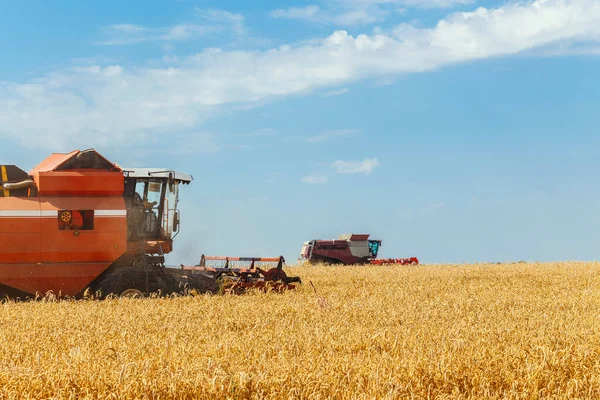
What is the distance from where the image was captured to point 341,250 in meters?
33.3

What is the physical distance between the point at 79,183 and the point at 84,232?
1149 millimetres

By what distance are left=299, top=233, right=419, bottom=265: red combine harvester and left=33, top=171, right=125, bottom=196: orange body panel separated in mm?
A: 18527

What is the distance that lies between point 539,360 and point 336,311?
4752 millimetres

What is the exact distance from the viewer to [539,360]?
652 centimetres

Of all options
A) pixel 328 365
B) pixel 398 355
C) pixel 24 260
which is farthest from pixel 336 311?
Result: pixel 24 260

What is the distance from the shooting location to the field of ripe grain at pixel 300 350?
17.7 ft

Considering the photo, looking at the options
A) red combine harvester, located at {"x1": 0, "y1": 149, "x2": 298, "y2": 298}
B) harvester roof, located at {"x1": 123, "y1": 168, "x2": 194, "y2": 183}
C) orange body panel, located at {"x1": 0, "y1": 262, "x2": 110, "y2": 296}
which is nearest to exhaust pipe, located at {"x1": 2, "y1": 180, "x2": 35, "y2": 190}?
red combine harvester, located at {"x1": 0, "y1": 149, "x2": 298, "y2": 298}

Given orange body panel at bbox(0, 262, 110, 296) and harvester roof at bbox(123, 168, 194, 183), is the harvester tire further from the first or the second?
harvester roof at bbox(123, 168, 194, 183)

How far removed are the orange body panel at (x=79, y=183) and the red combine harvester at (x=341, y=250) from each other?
18.5m

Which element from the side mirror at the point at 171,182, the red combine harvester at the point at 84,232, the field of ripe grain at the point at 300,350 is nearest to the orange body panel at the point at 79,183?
the red combine harvester at the point at 84,232

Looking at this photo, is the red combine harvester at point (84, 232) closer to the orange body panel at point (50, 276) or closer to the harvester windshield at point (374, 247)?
the orange body panel at point (50, 276)

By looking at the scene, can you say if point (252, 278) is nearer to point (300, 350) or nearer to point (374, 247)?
point (300, 350)

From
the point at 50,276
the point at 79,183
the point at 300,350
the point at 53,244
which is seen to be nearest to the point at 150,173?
the point at 79,183

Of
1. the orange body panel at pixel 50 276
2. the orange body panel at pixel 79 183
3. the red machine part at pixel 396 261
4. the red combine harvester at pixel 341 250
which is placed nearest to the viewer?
the orange body panel at pixel 50 276
